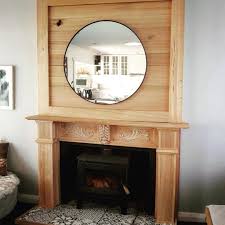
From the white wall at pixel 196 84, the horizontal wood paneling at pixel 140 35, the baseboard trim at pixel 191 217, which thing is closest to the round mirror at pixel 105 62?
the horizontal wood paneling at pixel 140 35

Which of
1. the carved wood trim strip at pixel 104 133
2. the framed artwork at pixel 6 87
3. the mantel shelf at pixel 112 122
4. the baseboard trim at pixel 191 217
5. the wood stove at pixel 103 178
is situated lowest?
the baseboard trim at pixel 191 217

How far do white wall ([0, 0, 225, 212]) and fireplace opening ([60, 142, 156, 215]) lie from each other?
34 cm

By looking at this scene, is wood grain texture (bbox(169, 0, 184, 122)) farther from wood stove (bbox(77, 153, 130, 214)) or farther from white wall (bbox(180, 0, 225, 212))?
wood stove (bbox(77, 153, 130, 214))

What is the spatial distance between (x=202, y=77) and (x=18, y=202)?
2376 millimetres

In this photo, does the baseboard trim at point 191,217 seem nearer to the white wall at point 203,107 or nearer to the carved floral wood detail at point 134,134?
the white wall at point 203,107

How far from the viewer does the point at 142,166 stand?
3.31 m

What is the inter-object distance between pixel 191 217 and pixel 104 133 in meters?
1.18

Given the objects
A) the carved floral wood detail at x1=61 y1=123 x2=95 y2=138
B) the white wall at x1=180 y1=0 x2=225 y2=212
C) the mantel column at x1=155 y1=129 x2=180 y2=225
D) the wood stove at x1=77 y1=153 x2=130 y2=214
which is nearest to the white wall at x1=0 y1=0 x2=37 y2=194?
the carved floral wood detail at x1=61 y1=123 x2=95 y2=138

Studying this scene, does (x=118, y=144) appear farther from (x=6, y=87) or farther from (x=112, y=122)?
(x=6, y=87)

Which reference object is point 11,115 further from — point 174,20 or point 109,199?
point 174,20

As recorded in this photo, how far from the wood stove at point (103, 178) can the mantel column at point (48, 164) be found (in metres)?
0.25

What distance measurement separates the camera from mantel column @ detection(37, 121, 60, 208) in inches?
134

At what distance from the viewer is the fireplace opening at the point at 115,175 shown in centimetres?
327

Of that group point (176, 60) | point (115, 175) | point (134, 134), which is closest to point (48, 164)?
point (115, 175)
